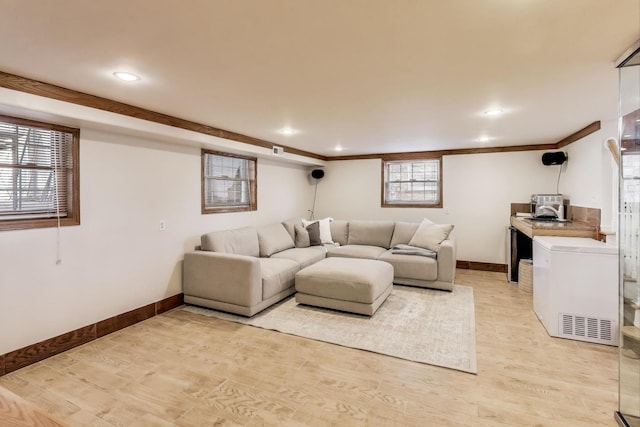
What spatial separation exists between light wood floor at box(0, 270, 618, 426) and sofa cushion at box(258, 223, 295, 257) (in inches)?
67.1

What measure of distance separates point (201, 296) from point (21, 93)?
247 cm

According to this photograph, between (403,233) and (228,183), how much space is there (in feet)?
9.72

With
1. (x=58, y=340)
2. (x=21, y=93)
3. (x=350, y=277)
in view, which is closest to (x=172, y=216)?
(x=58, y=340)

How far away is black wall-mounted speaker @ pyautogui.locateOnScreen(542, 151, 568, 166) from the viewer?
4643 millimetres

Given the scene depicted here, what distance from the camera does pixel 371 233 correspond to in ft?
18.3

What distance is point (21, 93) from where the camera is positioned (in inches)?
87.1

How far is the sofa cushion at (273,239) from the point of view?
4.64 m

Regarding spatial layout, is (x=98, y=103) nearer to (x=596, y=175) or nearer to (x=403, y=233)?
(x=403, y=233)

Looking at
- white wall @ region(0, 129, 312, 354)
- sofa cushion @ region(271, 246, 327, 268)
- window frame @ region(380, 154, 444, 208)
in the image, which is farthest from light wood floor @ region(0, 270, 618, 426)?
window frame @ region(380, 154, 444, 208)

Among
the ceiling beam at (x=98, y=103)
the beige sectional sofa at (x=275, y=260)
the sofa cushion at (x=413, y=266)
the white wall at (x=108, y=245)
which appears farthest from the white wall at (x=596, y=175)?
the white wall at (x=108, y=245)

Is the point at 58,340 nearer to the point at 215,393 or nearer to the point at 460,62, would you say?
the point at 215,393

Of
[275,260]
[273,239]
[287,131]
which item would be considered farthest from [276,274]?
[287,131]

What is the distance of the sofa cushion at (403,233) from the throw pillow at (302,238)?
56.6 inches

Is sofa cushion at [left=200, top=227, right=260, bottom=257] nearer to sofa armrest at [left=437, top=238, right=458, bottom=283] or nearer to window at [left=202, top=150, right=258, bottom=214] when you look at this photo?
window at [left=202, top=150, right=258, bottom=214]
